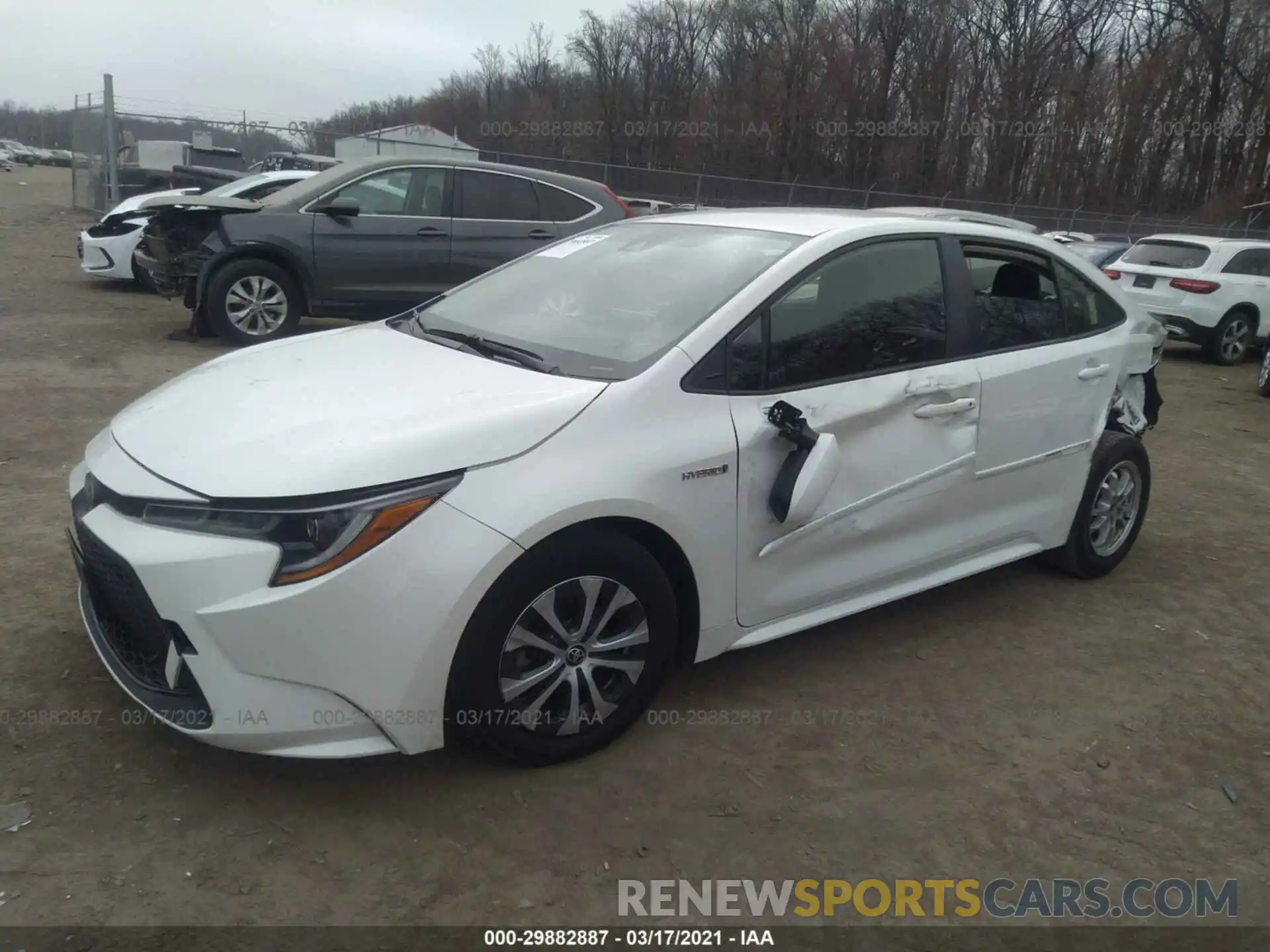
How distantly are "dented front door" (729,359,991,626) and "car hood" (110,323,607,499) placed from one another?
0.64 m

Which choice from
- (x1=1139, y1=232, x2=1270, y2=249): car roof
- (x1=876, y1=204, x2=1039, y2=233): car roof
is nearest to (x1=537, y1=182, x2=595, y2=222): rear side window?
(x1=876, y1=204, x2=1039, y2=233): car roof

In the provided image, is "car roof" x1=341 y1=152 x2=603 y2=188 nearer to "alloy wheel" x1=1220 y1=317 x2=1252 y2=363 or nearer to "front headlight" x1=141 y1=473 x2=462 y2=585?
"front headlight" x1=141 y1=473 x2=462 y2=585

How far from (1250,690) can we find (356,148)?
76.4 feet

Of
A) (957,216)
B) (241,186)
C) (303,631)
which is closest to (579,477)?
(303,631)

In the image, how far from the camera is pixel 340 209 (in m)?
8.50

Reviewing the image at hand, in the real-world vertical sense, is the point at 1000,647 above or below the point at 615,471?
below

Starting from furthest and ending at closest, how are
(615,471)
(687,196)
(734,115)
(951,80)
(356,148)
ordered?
(734,115) < (951,80) < (687,196) < (356,148) < (615,471)

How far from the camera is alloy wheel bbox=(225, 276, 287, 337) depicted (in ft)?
28.1

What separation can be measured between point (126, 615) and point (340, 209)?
21.4ft

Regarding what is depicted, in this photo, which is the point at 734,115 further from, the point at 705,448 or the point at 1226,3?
the point at 705,448

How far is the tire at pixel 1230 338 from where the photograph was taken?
12.4 m

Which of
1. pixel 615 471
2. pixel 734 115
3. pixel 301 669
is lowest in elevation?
pixel 301 669
